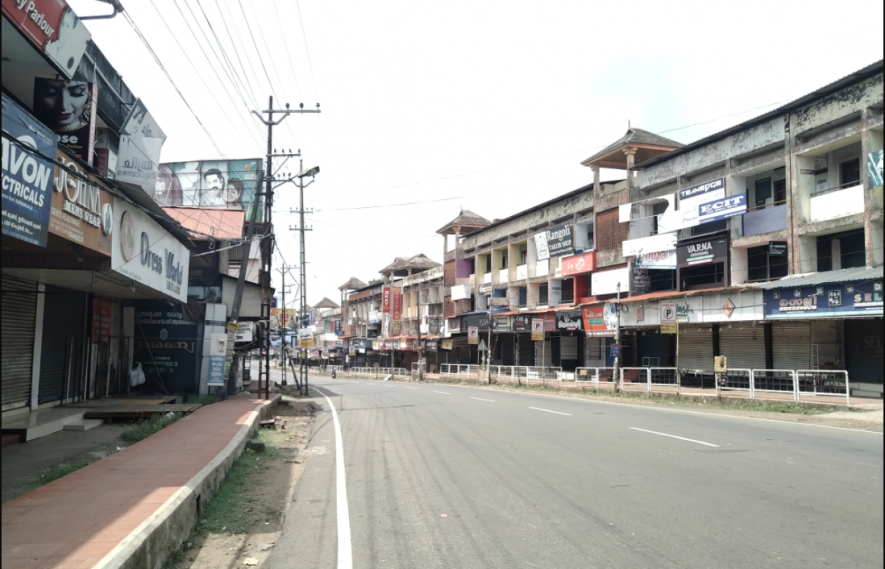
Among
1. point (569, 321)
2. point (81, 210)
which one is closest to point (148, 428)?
point (81, 210)

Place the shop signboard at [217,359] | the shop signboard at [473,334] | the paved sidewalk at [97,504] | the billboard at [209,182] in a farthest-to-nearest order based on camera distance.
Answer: the shop signboard at [473,334] → the billboard at [209,182] → the shop signboard at [217,359] → the paved sidewalk at [97,504]

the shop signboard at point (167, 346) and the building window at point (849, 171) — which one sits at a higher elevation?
the building window at point (849, 171)

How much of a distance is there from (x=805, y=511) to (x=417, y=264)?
212 ft

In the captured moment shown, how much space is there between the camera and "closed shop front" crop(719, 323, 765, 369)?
27.0 m

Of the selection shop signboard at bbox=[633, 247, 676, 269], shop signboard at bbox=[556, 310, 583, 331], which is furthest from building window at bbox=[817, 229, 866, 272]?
shop signboard at bbox=[556, 310, 583, 331]

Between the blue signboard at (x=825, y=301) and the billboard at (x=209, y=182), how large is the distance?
33.7m

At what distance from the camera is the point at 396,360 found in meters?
72.8

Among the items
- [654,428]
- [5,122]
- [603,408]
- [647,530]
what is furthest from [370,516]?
[603,408]

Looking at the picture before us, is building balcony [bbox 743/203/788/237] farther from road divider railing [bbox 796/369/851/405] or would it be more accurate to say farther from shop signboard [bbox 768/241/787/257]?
road divider railing [bbox 796/369/851/405]

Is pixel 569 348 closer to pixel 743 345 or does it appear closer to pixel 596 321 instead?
pixel 596 321

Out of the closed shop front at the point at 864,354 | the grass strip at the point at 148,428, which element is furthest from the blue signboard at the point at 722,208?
the grass strip at the point at 148,428

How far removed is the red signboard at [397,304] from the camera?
66.1 m

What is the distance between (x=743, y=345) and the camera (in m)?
27.9

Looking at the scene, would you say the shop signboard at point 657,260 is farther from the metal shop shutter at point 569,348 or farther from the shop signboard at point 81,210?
the shop signboard at point 81,210
